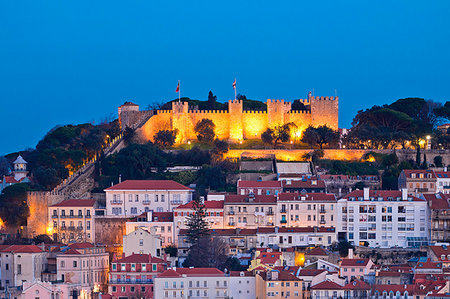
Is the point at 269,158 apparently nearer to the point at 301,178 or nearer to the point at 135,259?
the point at 301,178

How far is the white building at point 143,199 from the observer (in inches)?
2466

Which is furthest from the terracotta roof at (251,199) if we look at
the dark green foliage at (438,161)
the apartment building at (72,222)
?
the dark green foliage at (438,161)

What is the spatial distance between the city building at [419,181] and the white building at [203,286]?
1617 cm

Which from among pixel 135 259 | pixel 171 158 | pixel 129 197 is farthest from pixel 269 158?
pixel 135 259

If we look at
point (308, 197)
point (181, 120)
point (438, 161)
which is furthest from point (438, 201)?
point (181, 120)

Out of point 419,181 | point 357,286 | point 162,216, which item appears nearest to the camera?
point 357,286

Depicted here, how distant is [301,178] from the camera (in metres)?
65.4

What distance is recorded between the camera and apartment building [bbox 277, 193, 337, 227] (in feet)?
195

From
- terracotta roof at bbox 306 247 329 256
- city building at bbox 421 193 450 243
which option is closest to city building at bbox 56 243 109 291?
terracotta roof at bbox 306 247 329 256

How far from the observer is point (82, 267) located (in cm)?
5453

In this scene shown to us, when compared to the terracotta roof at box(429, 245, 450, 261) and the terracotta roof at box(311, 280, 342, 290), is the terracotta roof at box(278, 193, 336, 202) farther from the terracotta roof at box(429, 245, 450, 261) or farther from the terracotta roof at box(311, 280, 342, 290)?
the terracotta roof at box(311, 280, 342, 290)

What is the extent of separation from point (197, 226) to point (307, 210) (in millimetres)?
6587

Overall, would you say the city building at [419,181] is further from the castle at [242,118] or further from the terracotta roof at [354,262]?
the castle at [242,118]

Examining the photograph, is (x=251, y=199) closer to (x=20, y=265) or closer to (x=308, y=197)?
(x=308, y=197)
